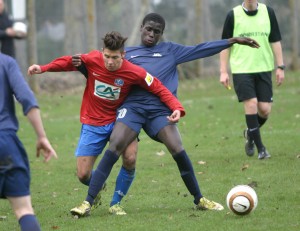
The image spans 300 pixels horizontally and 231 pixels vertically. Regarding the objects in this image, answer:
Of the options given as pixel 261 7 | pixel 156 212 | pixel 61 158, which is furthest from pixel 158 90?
pixel 61 158

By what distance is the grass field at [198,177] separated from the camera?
795 cm

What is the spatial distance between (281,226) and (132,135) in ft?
5.67

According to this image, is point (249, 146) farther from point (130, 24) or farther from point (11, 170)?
point (130, 24)

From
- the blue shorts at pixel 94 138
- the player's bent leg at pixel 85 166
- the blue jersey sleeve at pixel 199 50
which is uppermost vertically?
the blue jersey sleeve at pixel 199 50

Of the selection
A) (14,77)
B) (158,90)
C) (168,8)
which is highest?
(14,77)

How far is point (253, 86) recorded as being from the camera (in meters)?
11.4

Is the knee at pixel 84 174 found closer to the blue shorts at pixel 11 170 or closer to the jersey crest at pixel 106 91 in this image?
the jersey crest at pixel 106 91

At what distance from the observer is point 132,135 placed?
831 centimetres

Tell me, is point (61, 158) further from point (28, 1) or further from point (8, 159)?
point (28, 1)

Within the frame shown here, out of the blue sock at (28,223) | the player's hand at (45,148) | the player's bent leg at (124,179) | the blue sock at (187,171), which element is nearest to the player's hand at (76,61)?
the player's bent leg at (124,179)

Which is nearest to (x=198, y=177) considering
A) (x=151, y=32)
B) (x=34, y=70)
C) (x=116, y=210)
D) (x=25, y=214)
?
(x=116, y=210)

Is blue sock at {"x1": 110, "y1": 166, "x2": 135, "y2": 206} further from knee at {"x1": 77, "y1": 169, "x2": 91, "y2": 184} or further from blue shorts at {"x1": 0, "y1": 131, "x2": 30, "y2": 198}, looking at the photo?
blue shorts at {"x1": 0, "y1": 131, "x2": 30, "y2": 198}

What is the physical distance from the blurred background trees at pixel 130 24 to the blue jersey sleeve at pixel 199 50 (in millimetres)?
14281

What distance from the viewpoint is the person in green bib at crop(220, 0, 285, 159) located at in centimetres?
1135
